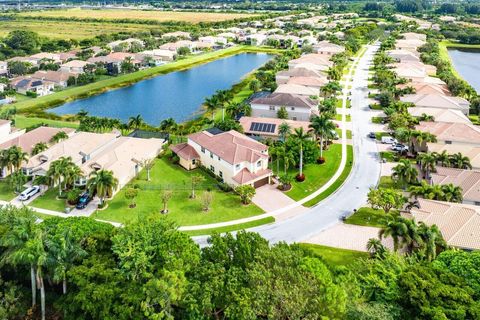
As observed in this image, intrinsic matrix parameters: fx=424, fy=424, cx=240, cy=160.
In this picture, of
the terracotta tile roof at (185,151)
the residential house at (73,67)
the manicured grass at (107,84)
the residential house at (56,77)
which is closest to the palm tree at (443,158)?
the terracotta tile roof at (185,151)

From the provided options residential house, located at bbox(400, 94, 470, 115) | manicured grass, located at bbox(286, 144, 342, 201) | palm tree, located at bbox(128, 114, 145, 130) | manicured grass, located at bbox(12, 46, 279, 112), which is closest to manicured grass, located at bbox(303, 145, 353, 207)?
manicured grass, located at bbox(286, 144, 342, 201)

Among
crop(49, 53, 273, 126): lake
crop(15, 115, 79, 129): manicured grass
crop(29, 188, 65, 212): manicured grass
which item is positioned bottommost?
crop(49, 53, 273, 126): lake

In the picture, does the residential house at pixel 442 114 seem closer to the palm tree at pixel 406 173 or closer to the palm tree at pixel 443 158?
the palm tree at pixel 443 158

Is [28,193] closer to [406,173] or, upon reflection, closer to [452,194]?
[406,173]

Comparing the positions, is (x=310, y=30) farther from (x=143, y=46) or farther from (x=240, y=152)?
(x=240, y=152)

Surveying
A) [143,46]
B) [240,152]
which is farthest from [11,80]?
[240,152]

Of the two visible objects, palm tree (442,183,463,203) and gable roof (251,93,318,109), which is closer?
palm tree (442,183,463,203)

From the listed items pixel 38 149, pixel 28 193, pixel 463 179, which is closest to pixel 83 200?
pixel 28 193

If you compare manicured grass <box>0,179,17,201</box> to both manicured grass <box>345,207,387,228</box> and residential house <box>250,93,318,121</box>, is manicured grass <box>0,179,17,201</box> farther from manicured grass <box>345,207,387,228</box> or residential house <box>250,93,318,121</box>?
residential house <box>250,93,318,121</box>
